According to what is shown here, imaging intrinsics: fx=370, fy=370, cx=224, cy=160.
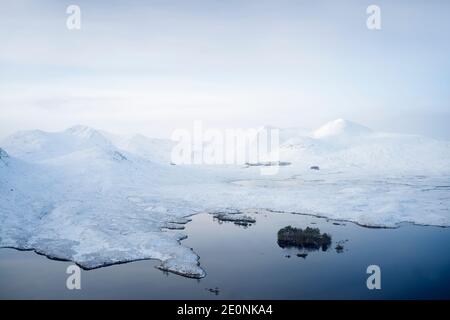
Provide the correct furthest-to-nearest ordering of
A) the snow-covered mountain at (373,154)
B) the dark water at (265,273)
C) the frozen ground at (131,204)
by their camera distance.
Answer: the snow-covered mountain at (373,154), the frozen ground at (131,204), the dark water at (265,273)

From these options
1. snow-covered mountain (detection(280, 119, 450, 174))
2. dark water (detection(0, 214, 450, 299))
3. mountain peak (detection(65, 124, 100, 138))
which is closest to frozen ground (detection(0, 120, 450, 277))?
dark water (detection(0, 214, 450, 299))

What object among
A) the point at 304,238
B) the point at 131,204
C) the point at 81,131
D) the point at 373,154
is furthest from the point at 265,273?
the point at 81,131

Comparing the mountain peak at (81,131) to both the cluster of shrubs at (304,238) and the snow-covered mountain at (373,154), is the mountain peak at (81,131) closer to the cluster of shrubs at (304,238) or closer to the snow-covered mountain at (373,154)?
the snow-covered mountain at (373,154)

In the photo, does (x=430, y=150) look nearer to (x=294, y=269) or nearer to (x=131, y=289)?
(x=294, y=269)

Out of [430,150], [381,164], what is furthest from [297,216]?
[430,150]

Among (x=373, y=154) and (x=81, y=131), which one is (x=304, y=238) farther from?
(x=81, y=131)

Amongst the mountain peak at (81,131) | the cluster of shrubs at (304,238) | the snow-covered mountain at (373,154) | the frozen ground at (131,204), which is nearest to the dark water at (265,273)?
the cluster of shrubs at (304,238)

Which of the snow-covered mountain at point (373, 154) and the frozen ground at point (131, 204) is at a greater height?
the snow-covered mountain at point (373, 154)

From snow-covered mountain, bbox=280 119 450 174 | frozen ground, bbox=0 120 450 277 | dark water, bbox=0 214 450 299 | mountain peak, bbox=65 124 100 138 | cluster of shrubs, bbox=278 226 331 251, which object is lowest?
dark water, bbox=0 214 450 299

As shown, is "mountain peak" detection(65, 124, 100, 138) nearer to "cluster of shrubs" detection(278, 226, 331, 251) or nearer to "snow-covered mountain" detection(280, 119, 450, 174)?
"snow-covered mountain" detection(280, 119, 450, 174)
